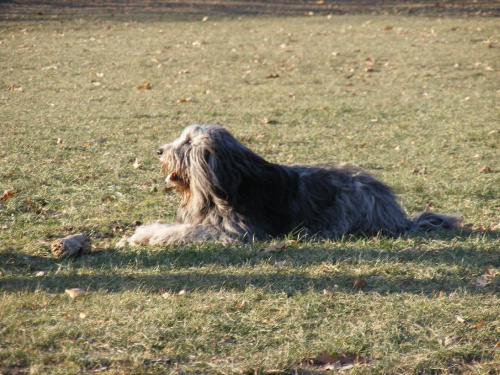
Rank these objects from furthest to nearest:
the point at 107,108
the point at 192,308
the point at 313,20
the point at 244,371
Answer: the point at 313,20 → the point at 107,108 → the point at 192,308 → the point at 244,371

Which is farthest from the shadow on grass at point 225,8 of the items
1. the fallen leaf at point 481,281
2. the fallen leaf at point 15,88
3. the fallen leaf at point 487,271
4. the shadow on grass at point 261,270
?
the fallen leaf at point 481,281

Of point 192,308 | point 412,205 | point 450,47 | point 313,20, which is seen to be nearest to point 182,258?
point 192,308

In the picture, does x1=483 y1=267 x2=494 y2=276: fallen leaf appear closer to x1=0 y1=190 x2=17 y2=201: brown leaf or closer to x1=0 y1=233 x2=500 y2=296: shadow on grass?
x1=0 y1=233 x2=500 y2=296: shadow on grass

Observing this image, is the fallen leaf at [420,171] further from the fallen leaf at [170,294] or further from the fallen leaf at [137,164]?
the fallen leaf at [170,294]

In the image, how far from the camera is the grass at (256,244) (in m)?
4.05

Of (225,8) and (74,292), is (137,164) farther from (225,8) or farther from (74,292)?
(225,8)

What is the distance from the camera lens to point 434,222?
6426mm

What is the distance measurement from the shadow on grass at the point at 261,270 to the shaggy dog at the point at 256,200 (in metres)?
0.28

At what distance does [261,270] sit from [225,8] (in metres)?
21.7

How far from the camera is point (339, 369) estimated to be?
382 cm

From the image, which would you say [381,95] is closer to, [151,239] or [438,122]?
[438,122]

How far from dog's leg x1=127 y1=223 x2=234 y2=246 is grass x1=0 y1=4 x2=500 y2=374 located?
146 mm

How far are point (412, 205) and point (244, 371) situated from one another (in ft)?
13.3

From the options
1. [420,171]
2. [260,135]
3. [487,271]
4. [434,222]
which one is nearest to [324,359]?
[487,271]
